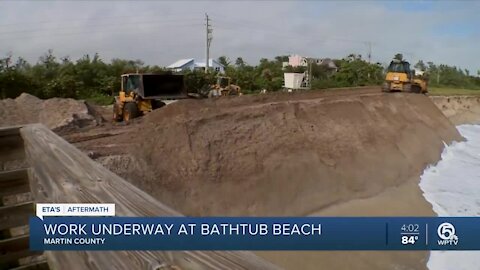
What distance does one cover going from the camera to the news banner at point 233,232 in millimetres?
1451

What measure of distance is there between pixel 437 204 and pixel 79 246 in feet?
42.8

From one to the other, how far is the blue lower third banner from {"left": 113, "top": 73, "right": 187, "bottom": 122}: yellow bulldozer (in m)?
14.4

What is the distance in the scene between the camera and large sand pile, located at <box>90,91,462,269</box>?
923 cm

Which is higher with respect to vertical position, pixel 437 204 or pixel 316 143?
pixel 316 143

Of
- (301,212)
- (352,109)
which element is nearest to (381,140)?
(352,109)

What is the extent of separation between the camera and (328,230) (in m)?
2.42

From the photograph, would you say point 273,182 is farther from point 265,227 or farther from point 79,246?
point 79,246

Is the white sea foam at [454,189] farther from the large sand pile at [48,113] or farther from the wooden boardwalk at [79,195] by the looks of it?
the large sand pile at [48,113]

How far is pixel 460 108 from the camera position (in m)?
39.7

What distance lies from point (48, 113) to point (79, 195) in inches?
733

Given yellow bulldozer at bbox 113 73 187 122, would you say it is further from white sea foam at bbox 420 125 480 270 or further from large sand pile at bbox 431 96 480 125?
large sand pile at bbox 431 96 480 125

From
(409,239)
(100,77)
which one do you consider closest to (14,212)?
(409,239)

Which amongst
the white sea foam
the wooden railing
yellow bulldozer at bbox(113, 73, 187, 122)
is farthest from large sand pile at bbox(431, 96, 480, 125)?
the wooden railing

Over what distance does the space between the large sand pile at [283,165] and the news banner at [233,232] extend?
4815 mm
